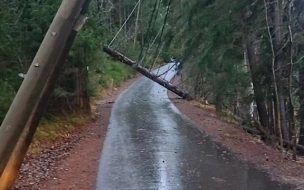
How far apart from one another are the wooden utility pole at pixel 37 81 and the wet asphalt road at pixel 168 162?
6.01m

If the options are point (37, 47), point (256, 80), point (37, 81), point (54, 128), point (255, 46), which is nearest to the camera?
point (37, 81)

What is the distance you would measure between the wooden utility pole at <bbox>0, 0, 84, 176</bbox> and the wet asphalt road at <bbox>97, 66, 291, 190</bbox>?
6013 millimetres

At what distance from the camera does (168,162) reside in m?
11.8

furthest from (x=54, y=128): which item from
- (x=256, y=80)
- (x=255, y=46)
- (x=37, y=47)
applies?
(x=255, y=46)

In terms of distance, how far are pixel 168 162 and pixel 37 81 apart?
8680 millimetres

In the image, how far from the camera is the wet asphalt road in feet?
31.3

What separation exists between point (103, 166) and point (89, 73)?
10.4 m

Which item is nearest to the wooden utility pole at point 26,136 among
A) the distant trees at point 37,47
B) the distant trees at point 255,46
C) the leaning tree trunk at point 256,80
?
the distant trees at point 37,47

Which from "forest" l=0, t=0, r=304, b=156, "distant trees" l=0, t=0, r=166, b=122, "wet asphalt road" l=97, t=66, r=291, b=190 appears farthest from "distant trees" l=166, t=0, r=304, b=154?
"wet asphalt road" l=97, t=66, r=291, b=190

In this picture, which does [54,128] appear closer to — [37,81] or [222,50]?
[222,50]

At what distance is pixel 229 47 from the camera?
642 inches

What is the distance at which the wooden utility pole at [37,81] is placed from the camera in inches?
131

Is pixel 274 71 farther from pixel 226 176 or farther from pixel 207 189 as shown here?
pixel 207 189

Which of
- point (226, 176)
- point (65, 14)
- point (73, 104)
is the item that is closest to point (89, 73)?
point (73, 104)
